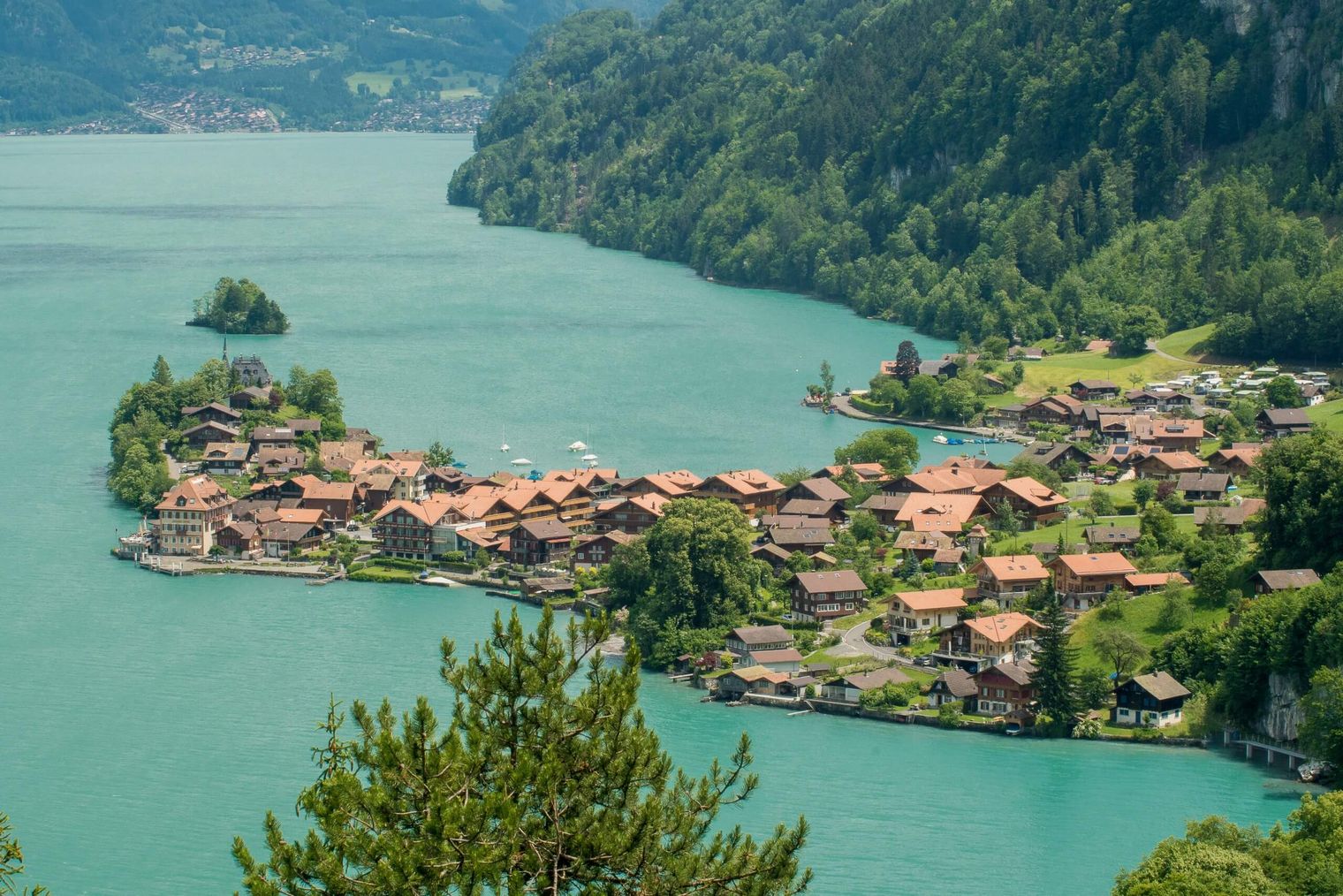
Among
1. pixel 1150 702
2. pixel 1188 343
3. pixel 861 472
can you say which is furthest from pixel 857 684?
pixel 1188 343

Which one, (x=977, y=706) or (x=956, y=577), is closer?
(x=977, y=706)

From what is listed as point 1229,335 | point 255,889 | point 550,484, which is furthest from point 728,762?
point 1229,335

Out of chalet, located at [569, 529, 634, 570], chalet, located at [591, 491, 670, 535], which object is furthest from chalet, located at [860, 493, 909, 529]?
chalet, located at [569, 529, 634, 570]

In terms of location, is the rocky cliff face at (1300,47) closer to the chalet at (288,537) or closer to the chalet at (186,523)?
the chalet at (288,537)

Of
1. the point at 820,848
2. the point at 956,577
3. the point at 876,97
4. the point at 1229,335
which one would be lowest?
the point at 820,848

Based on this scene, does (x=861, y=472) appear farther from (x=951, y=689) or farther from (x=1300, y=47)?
(x=1300, y=47)

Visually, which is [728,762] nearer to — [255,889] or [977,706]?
[977,706]
